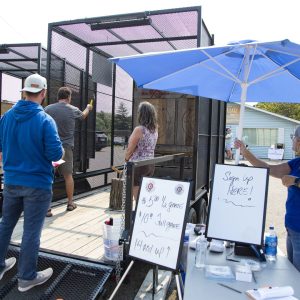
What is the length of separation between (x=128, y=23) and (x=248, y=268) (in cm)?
417

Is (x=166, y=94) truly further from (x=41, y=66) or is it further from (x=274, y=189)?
(x=274, y=189)

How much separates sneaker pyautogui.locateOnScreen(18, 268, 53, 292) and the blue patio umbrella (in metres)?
2.08

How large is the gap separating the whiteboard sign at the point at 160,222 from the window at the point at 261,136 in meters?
24.5

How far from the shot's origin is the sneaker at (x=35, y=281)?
284cm

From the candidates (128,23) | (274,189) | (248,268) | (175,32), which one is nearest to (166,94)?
(175,32)

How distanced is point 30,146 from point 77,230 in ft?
5.72

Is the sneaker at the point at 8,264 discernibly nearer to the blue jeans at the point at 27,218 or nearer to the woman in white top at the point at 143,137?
the blue jeans at the point at 27,218

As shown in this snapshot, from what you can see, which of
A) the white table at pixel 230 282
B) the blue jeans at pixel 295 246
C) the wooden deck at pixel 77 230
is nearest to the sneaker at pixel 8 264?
the wooden deck at pixel 77 230

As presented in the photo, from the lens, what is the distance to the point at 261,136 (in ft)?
86.8

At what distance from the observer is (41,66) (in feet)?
19.2

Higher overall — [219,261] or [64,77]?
[64,77]

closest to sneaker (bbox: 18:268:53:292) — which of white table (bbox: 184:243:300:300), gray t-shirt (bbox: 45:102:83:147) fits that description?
white table (bbox: 184:243:300:300)

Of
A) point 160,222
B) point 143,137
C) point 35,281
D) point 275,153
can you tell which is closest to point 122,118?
point 143,137

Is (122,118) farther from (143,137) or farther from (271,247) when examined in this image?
(271,247)
